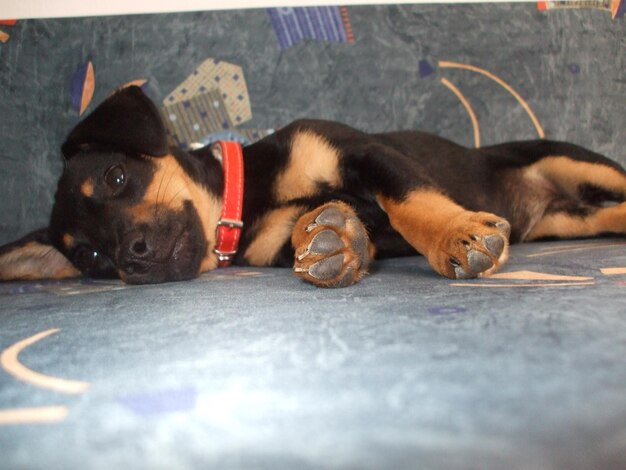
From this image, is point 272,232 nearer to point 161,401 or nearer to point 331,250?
point 331,250

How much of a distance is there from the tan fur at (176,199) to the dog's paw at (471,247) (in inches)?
38.2

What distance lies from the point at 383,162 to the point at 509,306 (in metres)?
1.00

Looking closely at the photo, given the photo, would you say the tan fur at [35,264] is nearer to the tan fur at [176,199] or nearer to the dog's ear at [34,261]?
the dog's ear at [34,261]

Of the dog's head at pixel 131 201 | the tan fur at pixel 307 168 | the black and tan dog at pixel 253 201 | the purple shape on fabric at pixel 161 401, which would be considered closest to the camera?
the purple shape on fabric at pixel 161 401

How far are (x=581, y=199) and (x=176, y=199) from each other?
1.96 metres

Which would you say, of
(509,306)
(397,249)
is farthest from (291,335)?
(397,249)

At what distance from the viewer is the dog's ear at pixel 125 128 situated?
204cm

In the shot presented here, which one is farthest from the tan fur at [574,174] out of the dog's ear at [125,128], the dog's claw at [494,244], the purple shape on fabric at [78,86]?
the purple shape on fabric at [78,86]

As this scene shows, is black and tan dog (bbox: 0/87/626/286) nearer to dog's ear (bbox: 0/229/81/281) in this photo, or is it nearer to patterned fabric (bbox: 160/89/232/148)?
dog's ear (bbox: 0/229/81/281)

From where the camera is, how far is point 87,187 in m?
2.08

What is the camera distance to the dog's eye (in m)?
2.07

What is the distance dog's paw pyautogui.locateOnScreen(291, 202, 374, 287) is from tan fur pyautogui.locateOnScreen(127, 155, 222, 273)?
66 centimetres

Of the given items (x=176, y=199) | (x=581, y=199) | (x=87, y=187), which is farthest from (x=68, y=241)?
(x=581, y=199)

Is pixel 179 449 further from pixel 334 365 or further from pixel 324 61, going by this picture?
pixel 324 61
